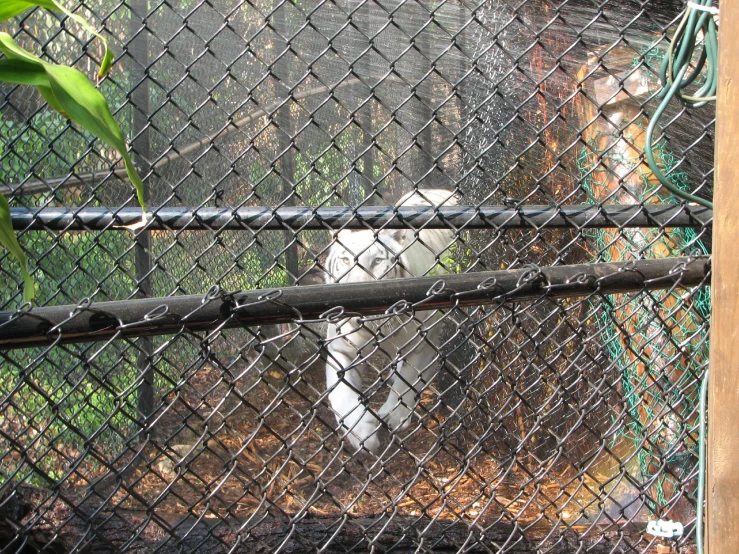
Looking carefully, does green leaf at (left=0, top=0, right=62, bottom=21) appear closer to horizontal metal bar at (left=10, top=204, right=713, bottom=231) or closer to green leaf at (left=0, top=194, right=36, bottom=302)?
green leaf at (left=0, top=194, right=36, bottom=302)

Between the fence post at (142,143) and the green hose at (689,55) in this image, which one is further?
the fence post at (142,143)

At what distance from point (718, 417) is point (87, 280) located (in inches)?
117

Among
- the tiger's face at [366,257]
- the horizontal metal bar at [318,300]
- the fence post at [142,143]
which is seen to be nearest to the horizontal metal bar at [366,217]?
the horizontal metal bar at [318,300]

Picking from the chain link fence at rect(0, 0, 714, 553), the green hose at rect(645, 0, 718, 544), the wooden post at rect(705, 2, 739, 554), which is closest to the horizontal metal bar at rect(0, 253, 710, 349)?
the chain link fence at rect(0, 0, 714, 553)

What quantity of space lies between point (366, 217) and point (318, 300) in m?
0.47

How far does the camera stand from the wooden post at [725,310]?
4.20 ft

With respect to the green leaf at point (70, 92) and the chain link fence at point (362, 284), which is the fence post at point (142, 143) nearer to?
the chain link fence at point (362, 284)

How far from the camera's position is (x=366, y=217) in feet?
6.59

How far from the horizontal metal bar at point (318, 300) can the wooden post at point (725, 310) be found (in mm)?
523

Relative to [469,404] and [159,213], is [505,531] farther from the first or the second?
[469,404]

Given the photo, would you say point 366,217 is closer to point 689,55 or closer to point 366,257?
point 689,55

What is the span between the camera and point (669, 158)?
10.6 feet

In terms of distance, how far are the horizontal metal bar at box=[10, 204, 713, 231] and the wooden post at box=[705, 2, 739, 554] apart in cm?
72

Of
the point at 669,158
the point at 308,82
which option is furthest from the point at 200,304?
the point at 308,82
